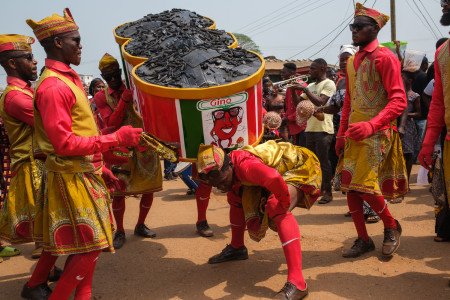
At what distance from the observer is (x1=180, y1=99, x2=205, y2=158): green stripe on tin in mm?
3096

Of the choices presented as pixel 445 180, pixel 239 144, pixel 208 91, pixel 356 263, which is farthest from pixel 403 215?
pixel 208 91

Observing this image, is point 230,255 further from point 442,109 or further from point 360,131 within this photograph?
point 442,109

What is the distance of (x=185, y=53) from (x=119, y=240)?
7.56 feet

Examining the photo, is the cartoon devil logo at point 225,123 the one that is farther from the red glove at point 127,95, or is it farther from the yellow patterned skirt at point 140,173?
the yellow patterned skirt at point 140,173

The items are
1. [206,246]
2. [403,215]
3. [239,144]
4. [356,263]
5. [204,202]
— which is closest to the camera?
[239,144]

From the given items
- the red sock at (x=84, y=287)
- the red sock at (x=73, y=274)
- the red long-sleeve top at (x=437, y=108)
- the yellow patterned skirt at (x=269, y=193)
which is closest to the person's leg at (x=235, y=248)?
the yellow patterned skirt at (x=269, y=193)

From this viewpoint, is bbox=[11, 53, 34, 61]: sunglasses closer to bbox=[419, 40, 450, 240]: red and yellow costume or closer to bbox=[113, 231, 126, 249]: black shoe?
bbox=[113, 231, 126, 249]: black shoe

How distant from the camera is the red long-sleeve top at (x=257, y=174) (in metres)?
2.95

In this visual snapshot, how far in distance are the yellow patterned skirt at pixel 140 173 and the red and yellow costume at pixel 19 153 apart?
1.13m

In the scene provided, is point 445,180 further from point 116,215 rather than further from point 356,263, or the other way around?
point 116,215

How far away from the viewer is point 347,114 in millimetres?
4164

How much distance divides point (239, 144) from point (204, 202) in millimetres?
1657

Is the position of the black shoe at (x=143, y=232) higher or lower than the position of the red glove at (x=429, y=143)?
lower

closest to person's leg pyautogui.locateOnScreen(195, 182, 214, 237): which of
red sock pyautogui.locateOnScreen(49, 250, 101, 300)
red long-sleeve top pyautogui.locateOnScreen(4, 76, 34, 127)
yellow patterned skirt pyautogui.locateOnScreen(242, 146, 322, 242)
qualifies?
yellow patterned skirt pyautogui.locateOnScreen(242, 146, 322, 242)
